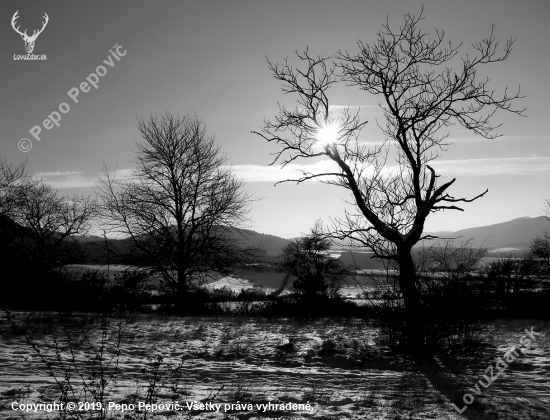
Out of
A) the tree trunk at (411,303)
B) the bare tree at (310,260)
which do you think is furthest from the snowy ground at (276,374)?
the bare tree at (310,260)

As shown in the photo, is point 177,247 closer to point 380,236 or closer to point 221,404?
point 380,236

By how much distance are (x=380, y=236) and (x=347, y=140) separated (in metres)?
2.46

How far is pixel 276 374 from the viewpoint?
7.65 m

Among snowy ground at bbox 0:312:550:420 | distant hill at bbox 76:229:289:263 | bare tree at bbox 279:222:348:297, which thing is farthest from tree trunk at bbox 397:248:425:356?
bare tree at bbox 279:222:348:297

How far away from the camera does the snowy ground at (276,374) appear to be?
552 cm

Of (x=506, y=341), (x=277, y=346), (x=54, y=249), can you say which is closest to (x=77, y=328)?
(x=277, y=346)

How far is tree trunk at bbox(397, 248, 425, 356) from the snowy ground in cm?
58

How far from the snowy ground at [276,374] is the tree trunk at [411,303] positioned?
58cm

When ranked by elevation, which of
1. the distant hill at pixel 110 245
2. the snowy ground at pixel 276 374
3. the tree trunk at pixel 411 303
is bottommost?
the snowy ground at pixel 276 374

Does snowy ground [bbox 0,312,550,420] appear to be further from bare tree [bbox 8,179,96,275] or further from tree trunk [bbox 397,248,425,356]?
bare tree [bbox 8,179,96,275]

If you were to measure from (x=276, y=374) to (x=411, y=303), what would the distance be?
352 centimetres

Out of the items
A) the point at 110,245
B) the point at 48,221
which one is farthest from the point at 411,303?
the point at 48,221

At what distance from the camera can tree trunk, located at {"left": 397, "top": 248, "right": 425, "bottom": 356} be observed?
8828mm

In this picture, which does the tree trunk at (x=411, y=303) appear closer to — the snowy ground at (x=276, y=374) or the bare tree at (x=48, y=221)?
the snowy ground at (x=276, y=374)
